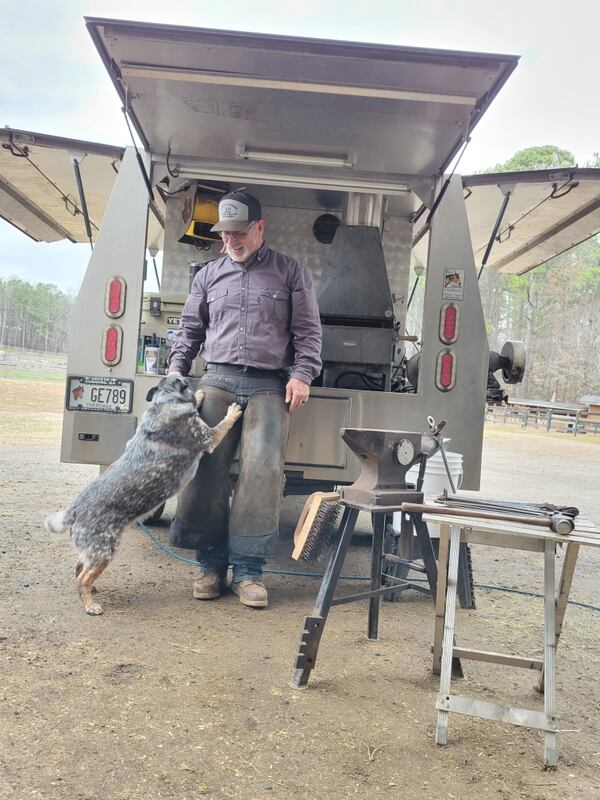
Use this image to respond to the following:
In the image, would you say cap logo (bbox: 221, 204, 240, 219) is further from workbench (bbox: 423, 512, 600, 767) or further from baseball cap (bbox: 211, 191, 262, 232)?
workbench (bbox: 423, 512, 600, 767)

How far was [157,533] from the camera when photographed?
18.2 feet

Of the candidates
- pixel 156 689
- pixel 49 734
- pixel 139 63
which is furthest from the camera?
pixel 139 63

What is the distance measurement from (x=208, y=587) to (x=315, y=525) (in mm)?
1022

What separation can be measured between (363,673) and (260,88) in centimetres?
296

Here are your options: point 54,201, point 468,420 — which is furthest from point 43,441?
point 468,420

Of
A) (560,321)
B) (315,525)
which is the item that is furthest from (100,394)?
(560,321)

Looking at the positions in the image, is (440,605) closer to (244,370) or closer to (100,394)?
(244,370)

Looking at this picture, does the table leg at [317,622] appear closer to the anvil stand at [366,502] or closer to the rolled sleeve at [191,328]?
the anvil stand at [366,502]

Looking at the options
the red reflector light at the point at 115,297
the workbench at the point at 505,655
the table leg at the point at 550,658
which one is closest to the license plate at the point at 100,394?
the red reflector light at the point at 115,297

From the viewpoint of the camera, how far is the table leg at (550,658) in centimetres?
224

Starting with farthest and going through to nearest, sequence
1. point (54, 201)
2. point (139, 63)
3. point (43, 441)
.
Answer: point (43, 441)
point (54, 201)
point (139, 63)

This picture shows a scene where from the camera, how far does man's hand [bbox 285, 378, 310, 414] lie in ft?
12.5

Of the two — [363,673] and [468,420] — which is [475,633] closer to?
[363,673]

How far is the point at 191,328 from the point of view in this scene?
13.5 feet
